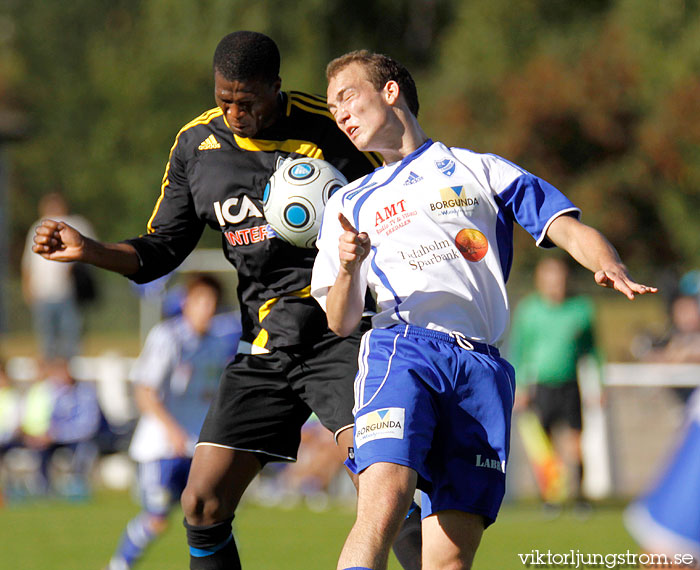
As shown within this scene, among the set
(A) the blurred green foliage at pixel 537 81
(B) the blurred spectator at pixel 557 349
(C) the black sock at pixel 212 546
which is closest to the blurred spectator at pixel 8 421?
(B) the blurred spectator at pixel 557 349

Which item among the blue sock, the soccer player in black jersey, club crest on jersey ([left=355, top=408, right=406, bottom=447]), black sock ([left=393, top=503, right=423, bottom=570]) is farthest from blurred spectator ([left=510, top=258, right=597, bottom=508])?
club crest on jersey ([left=355, top=408, right=406, bottom=447])

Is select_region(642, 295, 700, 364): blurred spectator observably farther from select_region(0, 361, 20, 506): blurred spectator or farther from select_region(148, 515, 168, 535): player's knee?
select_region(0, 361, 20, 506): blurred spectator

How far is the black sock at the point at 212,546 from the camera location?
16.9 feet

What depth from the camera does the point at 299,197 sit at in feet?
16.4

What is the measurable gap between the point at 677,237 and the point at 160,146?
1900 centimetres

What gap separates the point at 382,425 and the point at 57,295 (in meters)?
11.7

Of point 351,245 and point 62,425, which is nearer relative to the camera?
point 351,245

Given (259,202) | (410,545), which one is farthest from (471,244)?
(410,545)

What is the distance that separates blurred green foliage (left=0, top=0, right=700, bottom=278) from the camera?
28234 millimetres

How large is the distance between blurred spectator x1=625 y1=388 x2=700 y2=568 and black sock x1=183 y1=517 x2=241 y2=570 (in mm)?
2908

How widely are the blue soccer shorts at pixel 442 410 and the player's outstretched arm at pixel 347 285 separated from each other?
0.42ft

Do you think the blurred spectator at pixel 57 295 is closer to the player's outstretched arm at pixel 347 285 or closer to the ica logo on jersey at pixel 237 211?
the ica logo on jersey at pixel 237 211

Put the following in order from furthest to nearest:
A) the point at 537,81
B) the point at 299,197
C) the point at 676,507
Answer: the point at 537,81, the point at 299,197, the point at 676,507

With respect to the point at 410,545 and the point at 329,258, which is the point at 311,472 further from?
the point at 329,258
